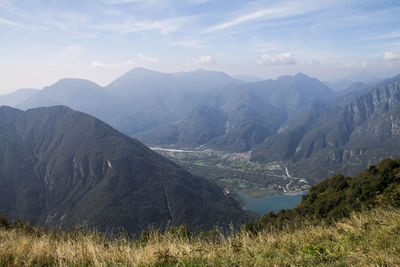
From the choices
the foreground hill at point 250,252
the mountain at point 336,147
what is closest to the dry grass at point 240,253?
the foreground hill at point 250,252

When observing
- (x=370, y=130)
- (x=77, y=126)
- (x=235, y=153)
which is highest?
(x=77, y=126)

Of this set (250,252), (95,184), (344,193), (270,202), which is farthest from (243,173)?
(250,252)

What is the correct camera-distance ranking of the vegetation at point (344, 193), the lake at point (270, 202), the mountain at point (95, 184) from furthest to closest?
the lake at point (270, 202)
the mountain at point (95, 184)
the vegetation at point (344, 193)

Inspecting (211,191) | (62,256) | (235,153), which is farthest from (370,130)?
(62,256)

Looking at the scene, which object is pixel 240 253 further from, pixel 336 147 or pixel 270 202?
pixel 336 147

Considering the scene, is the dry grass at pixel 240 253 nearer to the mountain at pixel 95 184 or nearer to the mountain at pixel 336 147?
the mountain at pixel 95 184

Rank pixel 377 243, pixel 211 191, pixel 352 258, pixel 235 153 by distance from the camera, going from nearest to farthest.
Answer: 1. pixel 352 258
2. pixel 377 243
3. pixel 211 191
4. pixel 235 153

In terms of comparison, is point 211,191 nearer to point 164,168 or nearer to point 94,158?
point 164,168

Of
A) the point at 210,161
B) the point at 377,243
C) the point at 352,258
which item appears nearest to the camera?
the point at 352,258
